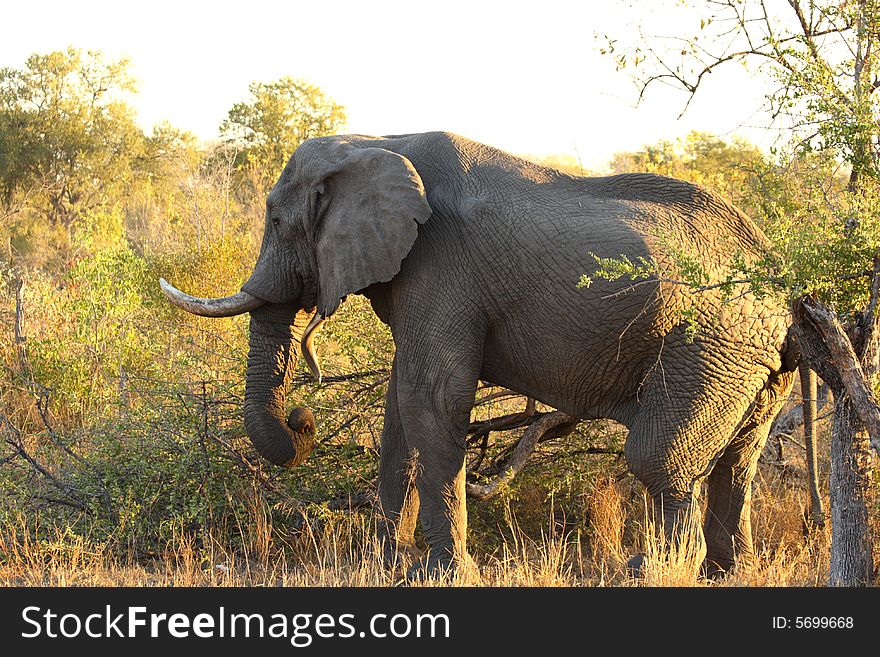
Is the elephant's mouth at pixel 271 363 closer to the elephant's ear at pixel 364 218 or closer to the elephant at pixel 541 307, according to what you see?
the elephant at pixel 541 307

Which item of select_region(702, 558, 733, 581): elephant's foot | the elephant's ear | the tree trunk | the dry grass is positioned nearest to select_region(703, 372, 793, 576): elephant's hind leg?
select_region(702, 558, 733, 581): elephant's foot

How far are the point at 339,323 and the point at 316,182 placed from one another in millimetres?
1750

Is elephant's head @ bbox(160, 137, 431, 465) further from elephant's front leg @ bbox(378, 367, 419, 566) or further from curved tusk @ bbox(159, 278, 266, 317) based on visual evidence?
elephant's front leg @ bbox(378, 367, 419, 566)

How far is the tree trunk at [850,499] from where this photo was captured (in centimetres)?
544

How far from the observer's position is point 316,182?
245 inches

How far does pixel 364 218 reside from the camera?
19.6ft

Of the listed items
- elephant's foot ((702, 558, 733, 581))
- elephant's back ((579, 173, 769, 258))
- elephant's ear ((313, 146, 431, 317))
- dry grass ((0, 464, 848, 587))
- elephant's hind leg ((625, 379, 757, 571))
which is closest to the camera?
elephant's hind leg ((625, 379, 757, 571))

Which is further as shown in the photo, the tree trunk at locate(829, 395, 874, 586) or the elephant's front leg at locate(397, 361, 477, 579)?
the elephant's front leg at locate(397, 361, 477, 579)

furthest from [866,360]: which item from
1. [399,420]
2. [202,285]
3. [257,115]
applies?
[257,115]

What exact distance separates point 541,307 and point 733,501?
5.45ft

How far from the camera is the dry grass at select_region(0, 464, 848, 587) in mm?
5945

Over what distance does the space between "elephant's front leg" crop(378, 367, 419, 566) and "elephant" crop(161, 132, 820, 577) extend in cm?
28

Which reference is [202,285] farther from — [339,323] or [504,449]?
[504,449]

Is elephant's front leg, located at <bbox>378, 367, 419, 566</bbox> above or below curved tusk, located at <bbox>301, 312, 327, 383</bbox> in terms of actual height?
below
